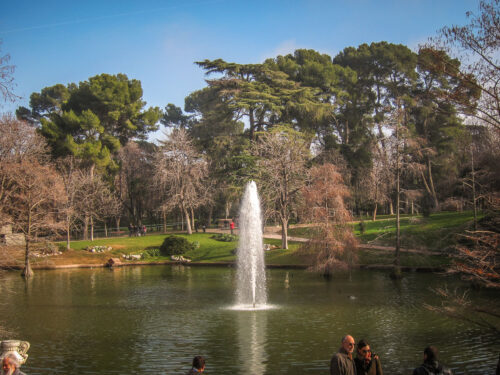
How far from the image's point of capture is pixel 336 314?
23.1 m

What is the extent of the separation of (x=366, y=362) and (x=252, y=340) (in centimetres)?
1034

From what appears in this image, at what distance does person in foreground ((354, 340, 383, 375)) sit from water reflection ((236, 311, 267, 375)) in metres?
6.79

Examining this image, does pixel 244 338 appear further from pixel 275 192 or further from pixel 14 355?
pixel 275 192

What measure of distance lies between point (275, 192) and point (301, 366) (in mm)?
30196

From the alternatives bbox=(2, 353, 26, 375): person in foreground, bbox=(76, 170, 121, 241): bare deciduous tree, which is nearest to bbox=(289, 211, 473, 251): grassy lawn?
bbox=(76, 170, 121, 241): bare deciduous tree

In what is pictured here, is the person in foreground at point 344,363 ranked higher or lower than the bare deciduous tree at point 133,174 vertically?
lower

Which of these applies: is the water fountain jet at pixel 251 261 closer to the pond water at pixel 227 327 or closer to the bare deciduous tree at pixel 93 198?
the pond water at pixel 227 327

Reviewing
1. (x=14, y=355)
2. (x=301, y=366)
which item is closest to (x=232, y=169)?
(x=301, y=366)

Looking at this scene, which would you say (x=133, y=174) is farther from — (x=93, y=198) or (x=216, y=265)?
(x=216, y=265)

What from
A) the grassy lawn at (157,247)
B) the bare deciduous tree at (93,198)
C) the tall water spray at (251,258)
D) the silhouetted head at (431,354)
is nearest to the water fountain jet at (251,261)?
the tall water spray at (251,258)

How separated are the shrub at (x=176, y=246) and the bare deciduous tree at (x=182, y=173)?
7.42 m

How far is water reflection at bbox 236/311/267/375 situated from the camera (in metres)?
16.0

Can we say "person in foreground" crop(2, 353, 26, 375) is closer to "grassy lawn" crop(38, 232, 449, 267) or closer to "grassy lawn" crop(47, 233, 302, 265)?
"grassy lawn" crop(38, 232, 449, 267)

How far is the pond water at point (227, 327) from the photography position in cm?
1630
